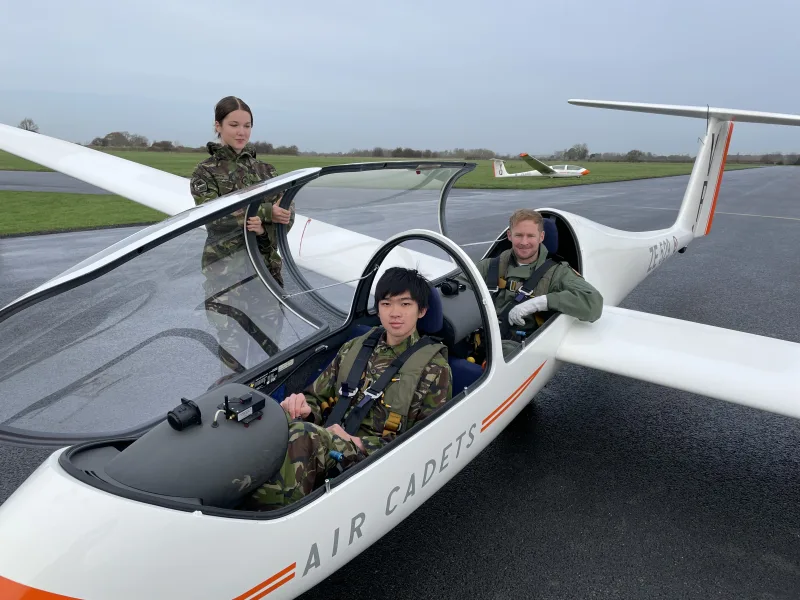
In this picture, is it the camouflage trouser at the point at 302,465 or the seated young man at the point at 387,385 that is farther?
the seated young man at the point at 387,385

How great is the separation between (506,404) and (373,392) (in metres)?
0.89

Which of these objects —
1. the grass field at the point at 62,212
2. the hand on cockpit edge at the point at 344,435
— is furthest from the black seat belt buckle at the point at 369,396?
the grass field at the point at 62,212

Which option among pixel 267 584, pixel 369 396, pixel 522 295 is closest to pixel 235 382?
pixel 369 396

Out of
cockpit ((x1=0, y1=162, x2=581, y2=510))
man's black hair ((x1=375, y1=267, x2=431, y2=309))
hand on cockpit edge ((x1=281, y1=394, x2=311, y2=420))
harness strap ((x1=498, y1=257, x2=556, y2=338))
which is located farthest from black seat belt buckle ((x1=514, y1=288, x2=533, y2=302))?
hand on cockpit edge ((x1=281, y1=394, x2=311, y2=420))

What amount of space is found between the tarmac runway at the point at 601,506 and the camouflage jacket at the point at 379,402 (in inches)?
26.9

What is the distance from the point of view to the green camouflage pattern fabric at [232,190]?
2629 mm

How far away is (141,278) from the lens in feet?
7.64

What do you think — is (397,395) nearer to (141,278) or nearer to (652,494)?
(141,278)

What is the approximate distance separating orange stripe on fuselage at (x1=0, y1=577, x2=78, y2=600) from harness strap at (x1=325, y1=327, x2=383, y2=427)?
1.27m

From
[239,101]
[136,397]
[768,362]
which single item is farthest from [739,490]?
[239,101]

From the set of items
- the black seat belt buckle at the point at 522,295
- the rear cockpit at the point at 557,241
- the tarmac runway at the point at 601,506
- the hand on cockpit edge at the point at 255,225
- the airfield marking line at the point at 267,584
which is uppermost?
the hand on cockpit edge at the point at 255,225

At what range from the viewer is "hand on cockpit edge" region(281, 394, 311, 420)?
253 cm

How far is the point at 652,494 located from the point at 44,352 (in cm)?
316

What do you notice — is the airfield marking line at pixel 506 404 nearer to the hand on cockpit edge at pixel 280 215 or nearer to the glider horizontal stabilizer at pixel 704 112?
the hand on cockpit edge at pixel 280 215
